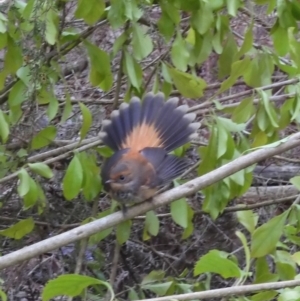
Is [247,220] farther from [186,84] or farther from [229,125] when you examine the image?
[186,84]

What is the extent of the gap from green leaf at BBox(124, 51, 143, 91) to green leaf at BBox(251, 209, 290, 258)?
65cm

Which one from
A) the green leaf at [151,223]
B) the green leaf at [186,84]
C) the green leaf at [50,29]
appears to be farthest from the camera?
the green leaf at [151,223]

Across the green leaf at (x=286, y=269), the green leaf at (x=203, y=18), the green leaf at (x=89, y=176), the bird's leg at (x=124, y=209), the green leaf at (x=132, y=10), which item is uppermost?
the green leaf at (x=132, y=10)

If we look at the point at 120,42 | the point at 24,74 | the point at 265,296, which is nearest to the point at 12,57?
the point at 24,74

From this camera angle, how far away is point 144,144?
2.58 meters

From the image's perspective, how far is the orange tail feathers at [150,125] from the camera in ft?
8.06

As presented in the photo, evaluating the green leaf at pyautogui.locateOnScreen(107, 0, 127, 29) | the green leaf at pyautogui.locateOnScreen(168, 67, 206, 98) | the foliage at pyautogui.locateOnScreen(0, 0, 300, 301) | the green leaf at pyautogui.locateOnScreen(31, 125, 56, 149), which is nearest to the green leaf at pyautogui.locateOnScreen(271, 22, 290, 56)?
the foliage at pyautogui.locateOnScreen(0, 0, 300, 301)

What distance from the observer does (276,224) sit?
2.10 metres

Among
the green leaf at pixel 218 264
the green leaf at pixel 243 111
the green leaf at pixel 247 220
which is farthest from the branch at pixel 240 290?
the green leaf at pixel 243 111

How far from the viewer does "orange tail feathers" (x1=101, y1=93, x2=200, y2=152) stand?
246 cm

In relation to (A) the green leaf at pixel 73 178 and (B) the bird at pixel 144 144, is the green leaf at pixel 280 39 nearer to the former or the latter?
(B) the bird at pixel 144 144

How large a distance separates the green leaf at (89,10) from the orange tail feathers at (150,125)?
37cm

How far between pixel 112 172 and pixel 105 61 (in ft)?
1.28

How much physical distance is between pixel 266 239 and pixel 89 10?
2.96 ft
